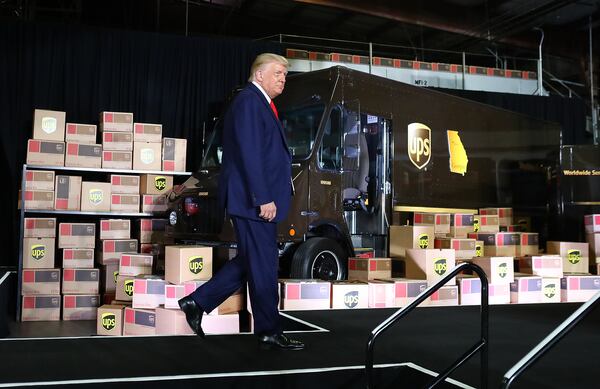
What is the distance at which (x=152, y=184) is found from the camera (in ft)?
26.1

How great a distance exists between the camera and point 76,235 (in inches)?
298

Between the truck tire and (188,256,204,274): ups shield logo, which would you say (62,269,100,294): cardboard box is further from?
(188,256,204,274): ups shield logo

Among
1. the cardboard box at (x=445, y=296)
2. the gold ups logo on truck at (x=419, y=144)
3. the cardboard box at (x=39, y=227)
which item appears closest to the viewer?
the cardboard box at (x=445, y=296)

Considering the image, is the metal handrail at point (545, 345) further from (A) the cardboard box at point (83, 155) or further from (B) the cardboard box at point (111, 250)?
(A) the cardboard box at point (83, 155)

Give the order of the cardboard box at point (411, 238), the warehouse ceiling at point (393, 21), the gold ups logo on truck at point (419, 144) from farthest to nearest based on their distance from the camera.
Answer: the warehouse ceiling at point (393, 21) < the gold ups logo on truck at point (419, 144) < the cardboard box at point (411, 238)

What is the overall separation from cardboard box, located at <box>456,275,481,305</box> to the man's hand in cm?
315

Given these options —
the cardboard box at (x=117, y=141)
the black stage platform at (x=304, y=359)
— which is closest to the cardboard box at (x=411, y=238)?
the black stage platform at (x=304, y=359)

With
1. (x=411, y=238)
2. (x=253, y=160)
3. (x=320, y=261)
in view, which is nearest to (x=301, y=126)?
(x=320, y=261)

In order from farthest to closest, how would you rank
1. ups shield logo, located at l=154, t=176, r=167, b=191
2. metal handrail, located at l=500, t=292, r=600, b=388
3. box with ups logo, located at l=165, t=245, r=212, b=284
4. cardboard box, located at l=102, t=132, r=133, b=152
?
ups shield logo, located at l=154, t=176, r=167, b=191, cardboard box, located at l=102, t=132, r=133, b=152, box with ups logo, located at l=165, t=245, r=212, b=284, metal handrail, located at l=500, t=292, r=600, b=388

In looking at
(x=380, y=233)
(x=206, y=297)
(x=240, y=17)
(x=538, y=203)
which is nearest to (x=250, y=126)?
(x=206, y=297)

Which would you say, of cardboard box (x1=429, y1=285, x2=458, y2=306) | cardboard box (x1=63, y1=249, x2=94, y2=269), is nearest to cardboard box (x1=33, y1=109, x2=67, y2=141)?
cardboard box (x1=63, y1=249, x2=94, y2=269)

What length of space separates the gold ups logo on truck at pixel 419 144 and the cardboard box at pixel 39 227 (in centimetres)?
433

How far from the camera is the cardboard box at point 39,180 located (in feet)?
24.4

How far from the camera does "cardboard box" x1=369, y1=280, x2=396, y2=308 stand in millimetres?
5445
